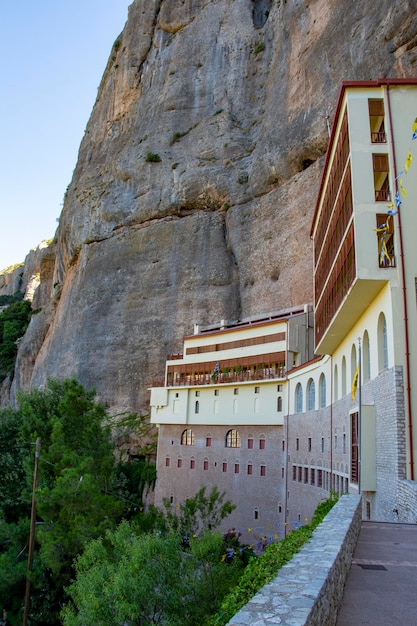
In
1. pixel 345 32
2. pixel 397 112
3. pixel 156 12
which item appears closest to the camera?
pixel 397 112

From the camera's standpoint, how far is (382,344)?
17.9 meters

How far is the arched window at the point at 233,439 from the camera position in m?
35.5

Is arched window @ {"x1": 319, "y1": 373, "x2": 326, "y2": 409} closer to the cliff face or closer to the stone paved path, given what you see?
the cliff face

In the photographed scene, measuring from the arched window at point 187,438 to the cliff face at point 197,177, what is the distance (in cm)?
504

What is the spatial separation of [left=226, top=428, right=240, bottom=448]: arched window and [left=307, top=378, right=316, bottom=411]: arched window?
6.88 meters

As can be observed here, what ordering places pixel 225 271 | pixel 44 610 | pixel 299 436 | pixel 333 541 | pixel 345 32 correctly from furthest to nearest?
pixel 225 271 < pixel 345 32 < pixel 299 436 < pixel 44 610 < pixel 333 541

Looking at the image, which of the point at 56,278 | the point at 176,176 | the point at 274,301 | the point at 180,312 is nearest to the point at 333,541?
the point at 274,301

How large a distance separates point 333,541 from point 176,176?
43847 millimetres

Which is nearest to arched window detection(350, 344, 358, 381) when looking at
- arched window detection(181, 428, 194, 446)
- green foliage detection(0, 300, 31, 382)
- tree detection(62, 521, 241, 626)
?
tree detection(62, 521, 241, 626)

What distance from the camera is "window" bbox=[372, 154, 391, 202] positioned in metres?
17.3

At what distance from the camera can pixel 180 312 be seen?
43344 millimetres

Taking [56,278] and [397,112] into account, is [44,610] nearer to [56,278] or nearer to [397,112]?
[397,112]

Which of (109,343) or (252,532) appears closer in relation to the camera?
(252,532)

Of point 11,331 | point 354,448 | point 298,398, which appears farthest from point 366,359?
point 11,331
